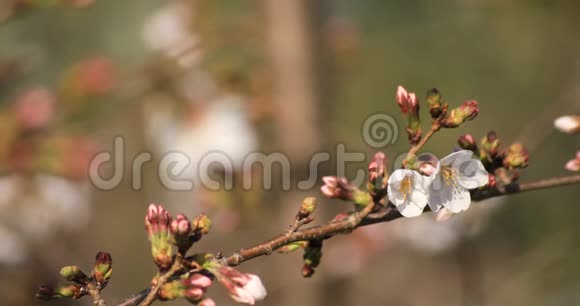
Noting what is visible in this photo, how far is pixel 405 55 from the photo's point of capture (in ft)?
17.0

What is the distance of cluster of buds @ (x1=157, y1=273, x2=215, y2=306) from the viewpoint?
86 centimetres

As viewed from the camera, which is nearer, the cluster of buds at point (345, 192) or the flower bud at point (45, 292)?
the flower bud at point (45, 292)

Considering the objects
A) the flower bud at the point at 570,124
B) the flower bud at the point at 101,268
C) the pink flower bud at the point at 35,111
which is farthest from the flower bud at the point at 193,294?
the pink flower bud at the point at 35,111

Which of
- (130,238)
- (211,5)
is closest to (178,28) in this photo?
(211,5)

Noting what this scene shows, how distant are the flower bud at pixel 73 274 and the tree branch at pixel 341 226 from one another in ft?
0.28

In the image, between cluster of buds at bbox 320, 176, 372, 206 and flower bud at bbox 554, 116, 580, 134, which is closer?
cluster of buds at bbox 320, 176, 372, 206

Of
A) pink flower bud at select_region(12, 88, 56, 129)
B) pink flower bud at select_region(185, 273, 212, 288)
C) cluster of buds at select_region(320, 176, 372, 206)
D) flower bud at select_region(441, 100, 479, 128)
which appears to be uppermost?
pink flower bud at select_region(12, 88, 56, 129)

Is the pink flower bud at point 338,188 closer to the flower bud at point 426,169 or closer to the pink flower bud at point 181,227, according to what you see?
the flower bud at point 426,169

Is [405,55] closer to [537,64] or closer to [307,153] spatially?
[537,64]

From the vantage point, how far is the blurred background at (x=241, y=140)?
85.4 inches

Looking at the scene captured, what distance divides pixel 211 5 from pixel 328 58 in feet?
1.99

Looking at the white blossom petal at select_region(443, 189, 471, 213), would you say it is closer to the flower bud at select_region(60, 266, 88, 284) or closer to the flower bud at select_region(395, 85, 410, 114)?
the flower bud at select_region(395, 85, 410, 114)

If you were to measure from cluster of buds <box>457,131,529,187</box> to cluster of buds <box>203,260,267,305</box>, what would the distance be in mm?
349

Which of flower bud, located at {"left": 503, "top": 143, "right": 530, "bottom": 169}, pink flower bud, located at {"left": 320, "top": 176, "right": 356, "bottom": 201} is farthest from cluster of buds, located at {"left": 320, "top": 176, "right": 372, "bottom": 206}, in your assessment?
flower bud, located at {"left": 503, "top": 143, "right": 530, "bottom": 169}
